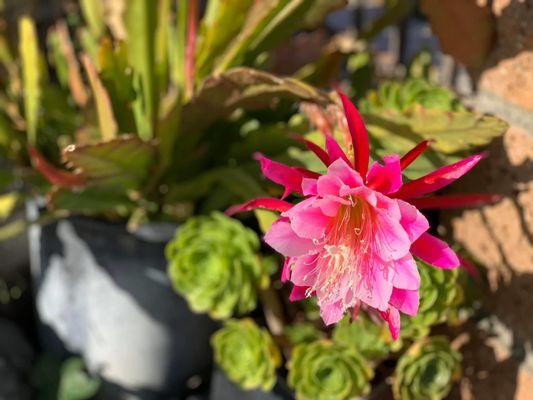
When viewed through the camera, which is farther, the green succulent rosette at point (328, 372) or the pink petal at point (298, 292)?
the green succulent rosette at point (328, 372)

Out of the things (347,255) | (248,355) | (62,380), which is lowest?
(62,380)

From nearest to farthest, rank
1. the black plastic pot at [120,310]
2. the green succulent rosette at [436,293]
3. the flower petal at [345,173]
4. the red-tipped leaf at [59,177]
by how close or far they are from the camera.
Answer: the flower petal at [345,173] < the green succulent rosette at [436,293] < the red-tipped leaf at [59,177] < the black plastic pot at [120,310]

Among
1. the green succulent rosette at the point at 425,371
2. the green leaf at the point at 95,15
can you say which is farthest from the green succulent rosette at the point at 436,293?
the green leaf at the point at 95,15

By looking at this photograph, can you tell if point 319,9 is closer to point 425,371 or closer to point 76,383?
point 425,371

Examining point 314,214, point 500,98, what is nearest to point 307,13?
point 500,98

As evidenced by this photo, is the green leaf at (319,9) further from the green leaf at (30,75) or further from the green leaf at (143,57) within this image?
the green leaf at (30,75)

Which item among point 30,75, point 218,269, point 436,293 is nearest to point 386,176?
point 436,293
